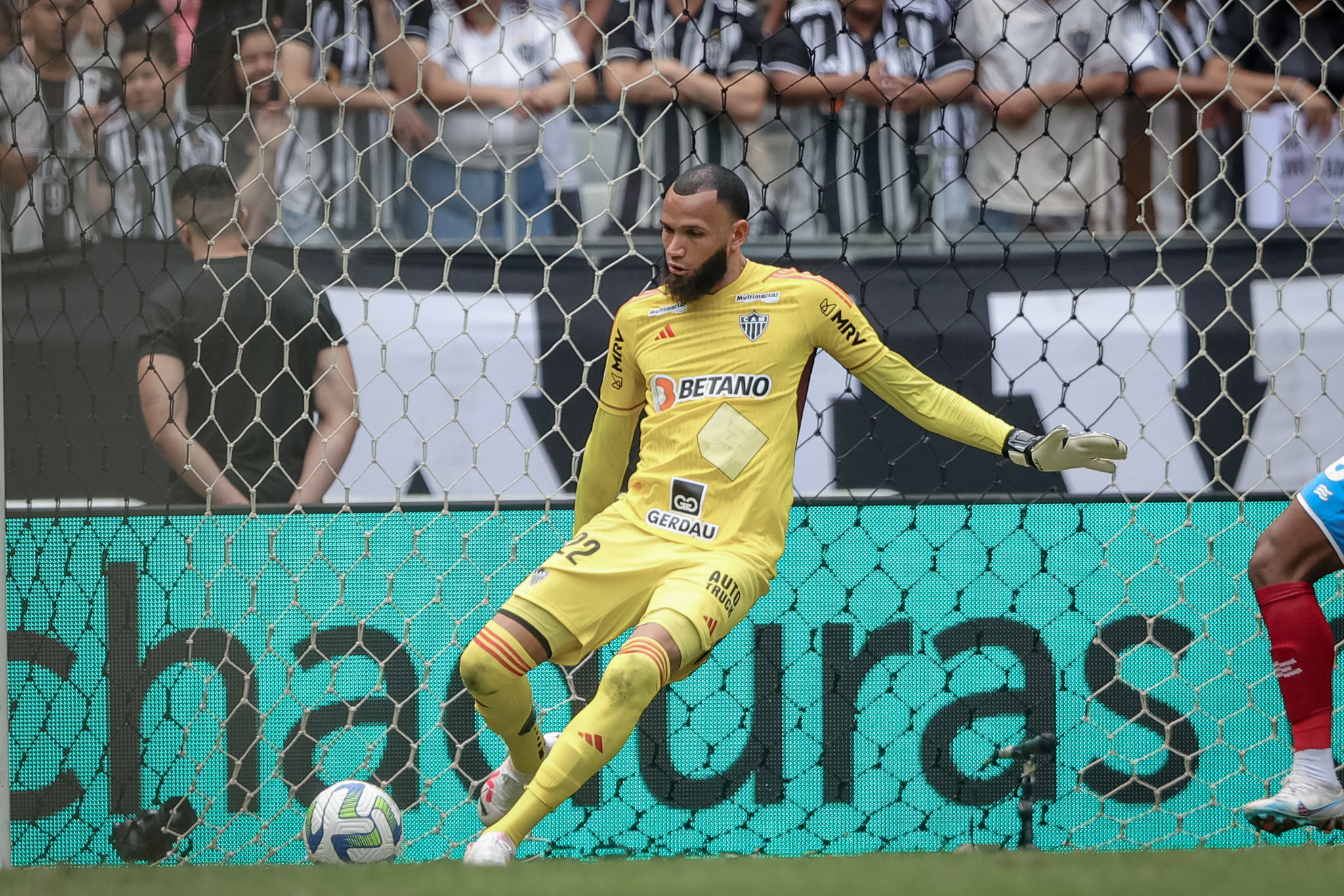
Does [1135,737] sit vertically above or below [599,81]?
below

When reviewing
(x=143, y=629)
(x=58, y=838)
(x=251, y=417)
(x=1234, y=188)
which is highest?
(x=1234, y=188)

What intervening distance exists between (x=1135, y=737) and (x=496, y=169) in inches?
110

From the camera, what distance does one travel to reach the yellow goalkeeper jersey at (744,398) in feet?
11.1

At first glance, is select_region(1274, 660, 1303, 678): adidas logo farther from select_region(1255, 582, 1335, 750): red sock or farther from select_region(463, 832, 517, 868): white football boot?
select_region(463, 832, 517, 868): white football boot

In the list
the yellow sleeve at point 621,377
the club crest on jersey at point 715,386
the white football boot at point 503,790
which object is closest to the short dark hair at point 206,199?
the yellow sleeve at point 621,377

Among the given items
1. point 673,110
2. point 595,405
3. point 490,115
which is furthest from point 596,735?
point 490,115

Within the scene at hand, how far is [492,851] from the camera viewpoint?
286 cm

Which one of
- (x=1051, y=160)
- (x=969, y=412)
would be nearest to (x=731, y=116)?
(x=1051, y=160)

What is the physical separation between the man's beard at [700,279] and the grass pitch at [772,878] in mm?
1413

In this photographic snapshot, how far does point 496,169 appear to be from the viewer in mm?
4559

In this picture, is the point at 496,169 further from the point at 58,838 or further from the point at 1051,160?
the point at 58,838

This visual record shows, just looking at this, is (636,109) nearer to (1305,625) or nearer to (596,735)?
(596,735)

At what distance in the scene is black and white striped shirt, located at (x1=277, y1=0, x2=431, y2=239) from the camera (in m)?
4.37

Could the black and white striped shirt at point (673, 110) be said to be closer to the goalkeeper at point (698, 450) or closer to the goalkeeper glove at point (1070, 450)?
the goalkeeper at point (698, 450)
